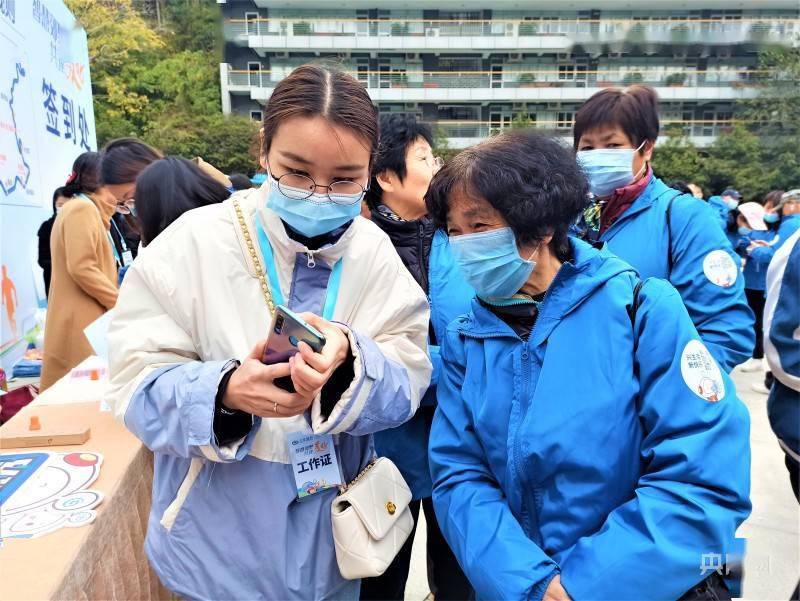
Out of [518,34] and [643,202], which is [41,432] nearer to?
[643,202]

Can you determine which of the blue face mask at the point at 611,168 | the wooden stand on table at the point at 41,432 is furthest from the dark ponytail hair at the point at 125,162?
the blue face mask at the point at 611,168

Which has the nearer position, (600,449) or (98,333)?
(600,449)

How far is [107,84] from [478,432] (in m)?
26.9

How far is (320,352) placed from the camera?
3.23 feet

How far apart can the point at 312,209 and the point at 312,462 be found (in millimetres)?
566

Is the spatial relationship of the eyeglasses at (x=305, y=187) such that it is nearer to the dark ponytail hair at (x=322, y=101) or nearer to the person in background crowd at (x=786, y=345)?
the dark ponytail hair at (x=322, y=101)

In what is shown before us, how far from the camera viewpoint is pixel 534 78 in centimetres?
2830

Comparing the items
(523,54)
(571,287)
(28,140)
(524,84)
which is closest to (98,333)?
(571,287)

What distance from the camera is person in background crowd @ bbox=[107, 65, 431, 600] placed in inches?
41.3

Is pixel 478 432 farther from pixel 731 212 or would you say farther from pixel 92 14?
pixel 92 14

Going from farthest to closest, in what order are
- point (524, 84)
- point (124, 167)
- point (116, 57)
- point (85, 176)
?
1. point (524, 84)
2. point (116, 57)
3. point (85, 176)
4. point (124, 167)

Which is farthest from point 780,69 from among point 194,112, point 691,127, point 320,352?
point 320,352

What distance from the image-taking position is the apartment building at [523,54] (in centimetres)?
2731

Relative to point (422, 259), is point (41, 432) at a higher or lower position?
lower
